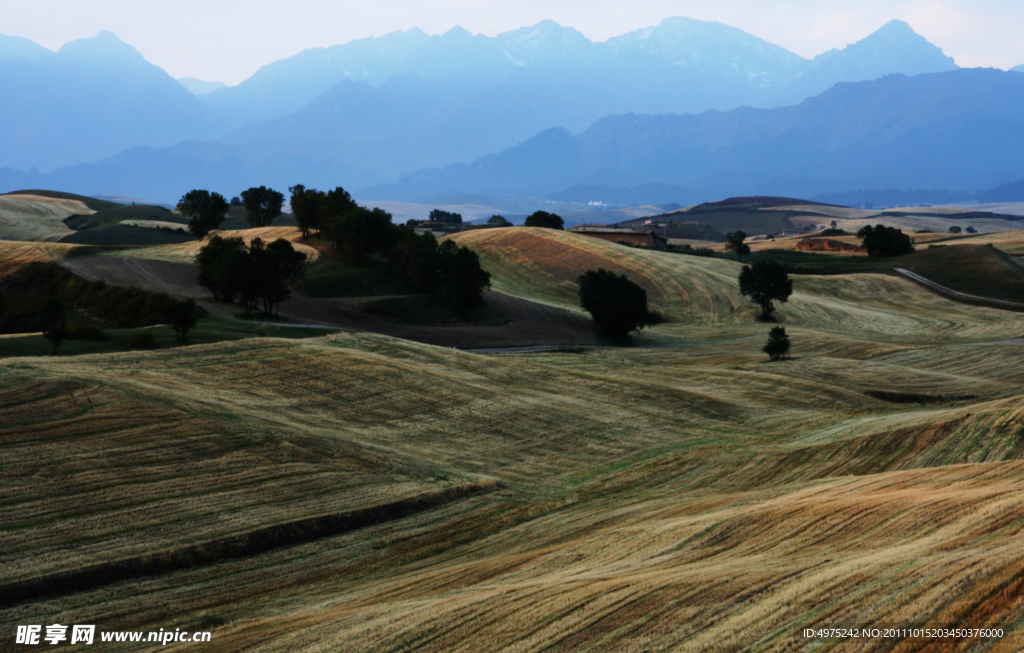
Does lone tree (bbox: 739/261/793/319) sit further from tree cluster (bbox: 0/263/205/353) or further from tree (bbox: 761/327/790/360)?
tree cluster (bbox: 0/263/205/353)

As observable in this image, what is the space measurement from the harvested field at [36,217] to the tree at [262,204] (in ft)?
101

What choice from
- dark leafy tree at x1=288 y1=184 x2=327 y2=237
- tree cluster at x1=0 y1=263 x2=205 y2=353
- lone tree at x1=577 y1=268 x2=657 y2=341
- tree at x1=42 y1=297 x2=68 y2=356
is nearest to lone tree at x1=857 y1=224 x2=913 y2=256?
lone tree at x1=577 y1=268 x2=657 y2=341

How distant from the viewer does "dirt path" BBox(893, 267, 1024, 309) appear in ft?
318

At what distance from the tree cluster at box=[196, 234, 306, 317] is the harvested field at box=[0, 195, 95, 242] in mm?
65261

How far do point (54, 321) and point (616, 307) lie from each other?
46757 mm

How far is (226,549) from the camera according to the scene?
21.8m

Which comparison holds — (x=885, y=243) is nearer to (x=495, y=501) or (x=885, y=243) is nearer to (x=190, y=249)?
(x=190, y=249)

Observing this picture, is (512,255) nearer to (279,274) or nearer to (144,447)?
(279,274)

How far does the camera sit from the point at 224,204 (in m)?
122

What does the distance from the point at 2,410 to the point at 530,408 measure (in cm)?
2218

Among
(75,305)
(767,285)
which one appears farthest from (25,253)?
(767,285)

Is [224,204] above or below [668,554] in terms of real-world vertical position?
above

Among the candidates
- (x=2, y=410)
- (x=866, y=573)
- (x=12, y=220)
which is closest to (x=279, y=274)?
(x=2, y=410)

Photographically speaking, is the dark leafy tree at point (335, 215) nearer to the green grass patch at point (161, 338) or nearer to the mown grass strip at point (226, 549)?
the green grass patch at point (161, 338)
